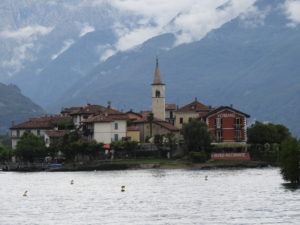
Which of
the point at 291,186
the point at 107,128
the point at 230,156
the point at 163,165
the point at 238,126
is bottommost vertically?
the point at 291,186

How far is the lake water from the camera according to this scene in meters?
81.2

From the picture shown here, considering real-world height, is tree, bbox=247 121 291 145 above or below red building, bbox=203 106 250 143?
below

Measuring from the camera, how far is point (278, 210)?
84.5 meters

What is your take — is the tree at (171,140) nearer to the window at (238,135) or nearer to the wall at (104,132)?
the wall at (104,132)

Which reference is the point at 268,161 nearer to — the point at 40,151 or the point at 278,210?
the point at 40,151

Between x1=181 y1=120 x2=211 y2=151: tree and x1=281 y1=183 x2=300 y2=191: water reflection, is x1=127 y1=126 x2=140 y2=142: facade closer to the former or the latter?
x1=181 y1=120 x2=211 y2=151: tree

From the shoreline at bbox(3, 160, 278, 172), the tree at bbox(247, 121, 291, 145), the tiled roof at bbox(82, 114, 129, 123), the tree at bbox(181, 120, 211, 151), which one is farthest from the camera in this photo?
the tiled roof at bbox(82, 114, 129, 123)

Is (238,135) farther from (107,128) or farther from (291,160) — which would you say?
(291,160)

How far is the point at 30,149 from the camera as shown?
18988 centimetres

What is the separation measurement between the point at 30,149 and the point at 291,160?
296ft

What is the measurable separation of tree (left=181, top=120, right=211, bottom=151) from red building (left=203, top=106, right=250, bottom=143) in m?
15.1

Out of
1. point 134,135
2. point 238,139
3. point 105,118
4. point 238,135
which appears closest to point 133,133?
point 134,135

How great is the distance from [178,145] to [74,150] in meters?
19.3

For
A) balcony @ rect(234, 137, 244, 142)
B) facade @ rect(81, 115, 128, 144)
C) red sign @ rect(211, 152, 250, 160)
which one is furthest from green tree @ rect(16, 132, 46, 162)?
balcony @ rect(234, 137, 244, 142)
